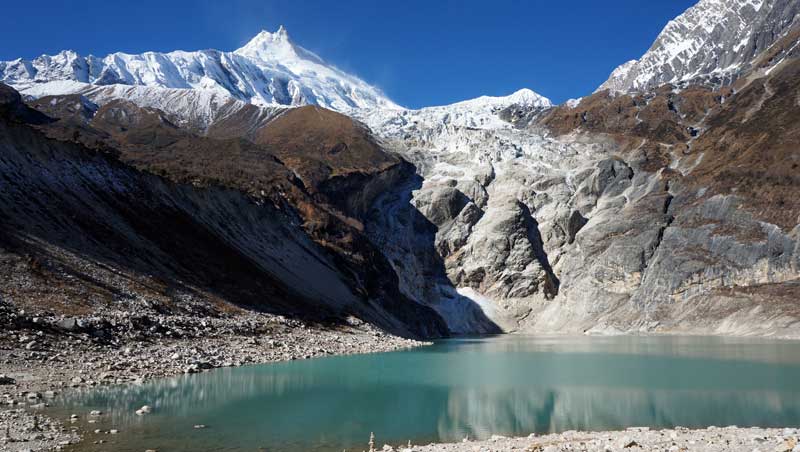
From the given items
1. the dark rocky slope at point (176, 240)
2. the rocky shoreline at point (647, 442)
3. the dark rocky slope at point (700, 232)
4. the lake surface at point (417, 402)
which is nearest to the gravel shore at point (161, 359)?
the rocky shoreline at point (647, 442)

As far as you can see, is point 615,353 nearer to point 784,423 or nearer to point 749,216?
point 784,423

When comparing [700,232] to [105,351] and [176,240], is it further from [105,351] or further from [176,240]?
[105,351]

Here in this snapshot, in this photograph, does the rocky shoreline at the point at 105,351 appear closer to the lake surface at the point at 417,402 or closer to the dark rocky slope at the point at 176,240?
the lake surface at the point at 417,402

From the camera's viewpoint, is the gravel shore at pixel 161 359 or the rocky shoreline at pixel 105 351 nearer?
the gravel shore at pixel 161 359

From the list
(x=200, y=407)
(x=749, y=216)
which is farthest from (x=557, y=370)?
(x=749, y=216)

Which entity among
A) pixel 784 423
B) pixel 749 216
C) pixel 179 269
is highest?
pixel 749 216

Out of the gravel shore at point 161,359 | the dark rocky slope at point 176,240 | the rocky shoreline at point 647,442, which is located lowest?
the rocky shoreline at point 647,442
